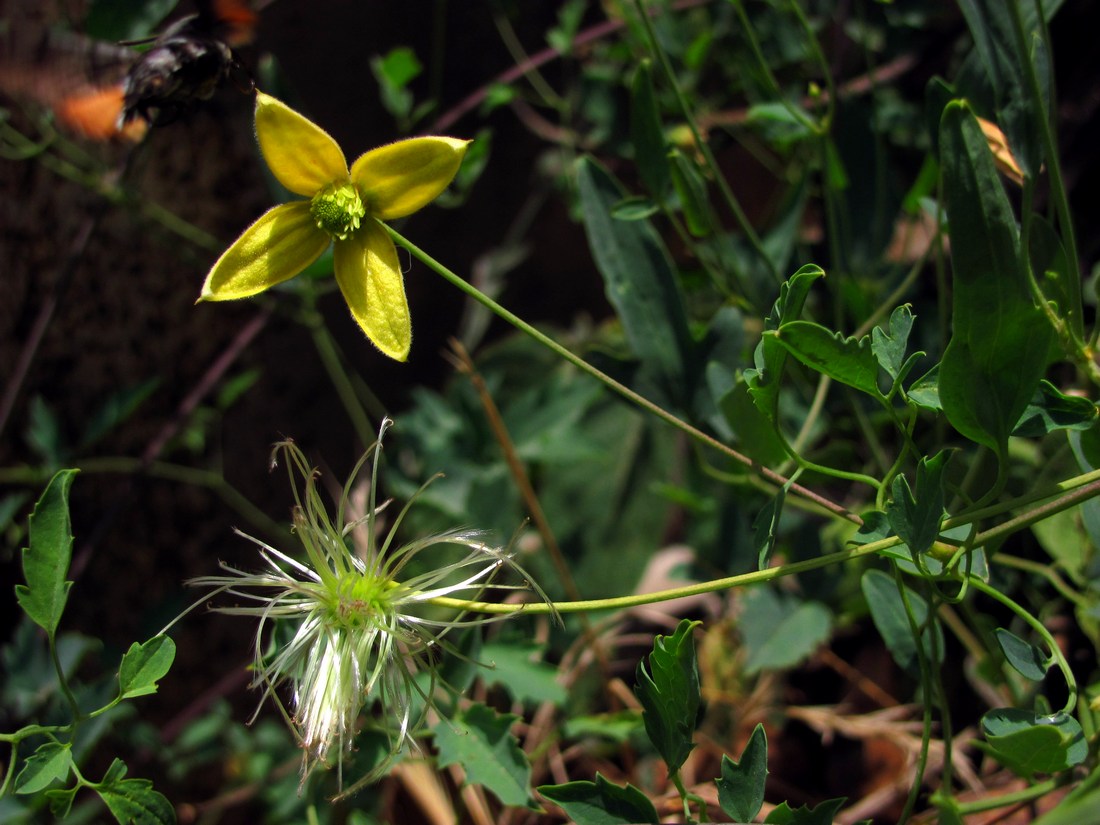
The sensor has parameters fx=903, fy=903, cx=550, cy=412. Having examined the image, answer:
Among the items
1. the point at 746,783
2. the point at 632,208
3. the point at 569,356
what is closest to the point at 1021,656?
the point at 746,783

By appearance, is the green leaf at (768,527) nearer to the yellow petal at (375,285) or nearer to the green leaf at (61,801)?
the yellow petal at (375,285)

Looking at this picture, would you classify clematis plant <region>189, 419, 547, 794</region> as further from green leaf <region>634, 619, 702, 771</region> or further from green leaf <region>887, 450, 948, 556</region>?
green leaf <region>887, 450, 948, 556</region>

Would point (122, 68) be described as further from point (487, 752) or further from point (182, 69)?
point (487, 752)

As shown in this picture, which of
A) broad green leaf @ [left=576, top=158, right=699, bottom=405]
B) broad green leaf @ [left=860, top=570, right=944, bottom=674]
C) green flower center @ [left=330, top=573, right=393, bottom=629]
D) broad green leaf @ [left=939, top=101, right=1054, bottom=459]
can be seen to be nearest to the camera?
broad green leaf @ [left=939, top=101, right=1054, bottom=459]

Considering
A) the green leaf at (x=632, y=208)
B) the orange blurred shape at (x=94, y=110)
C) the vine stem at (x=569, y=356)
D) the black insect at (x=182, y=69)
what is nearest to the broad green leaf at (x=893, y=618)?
the vine stem at (x=569, y=356)

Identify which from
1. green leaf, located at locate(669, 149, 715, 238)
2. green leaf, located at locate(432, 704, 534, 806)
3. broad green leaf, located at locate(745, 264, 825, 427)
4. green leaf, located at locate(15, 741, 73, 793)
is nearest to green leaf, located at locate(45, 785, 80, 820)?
green leaf, located at locate(15, 741, 73, 793)

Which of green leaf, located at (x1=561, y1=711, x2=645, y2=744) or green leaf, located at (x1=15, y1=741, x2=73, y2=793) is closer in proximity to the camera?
green leaf, located at (x1=15, y1=741, x2=73, y2=793)

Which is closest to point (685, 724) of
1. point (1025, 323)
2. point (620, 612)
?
point (1025, 323)
